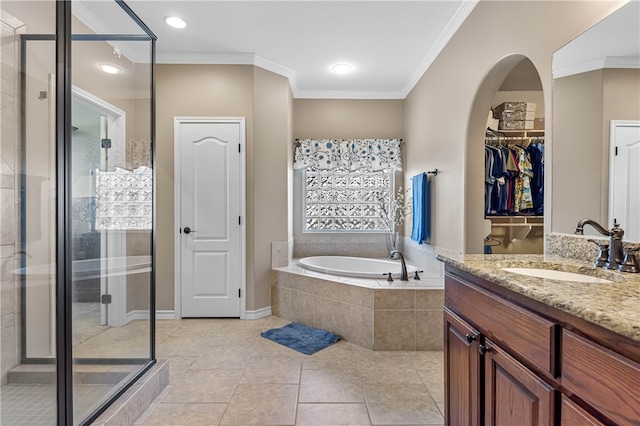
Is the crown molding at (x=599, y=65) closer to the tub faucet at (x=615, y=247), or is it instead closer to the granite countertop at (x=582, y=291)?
the tub faucet at (x=615, y=247)

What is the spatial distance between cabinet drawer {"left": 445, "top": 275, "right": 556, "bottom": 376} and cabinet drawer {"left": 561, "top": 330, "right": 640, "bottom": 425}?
0.05 meters

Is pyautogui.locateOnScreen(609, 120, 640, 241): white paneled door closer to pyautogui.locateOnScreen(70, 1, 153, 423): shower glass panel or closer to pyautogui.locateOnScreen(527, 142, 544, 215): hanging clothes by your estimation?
pyautogui.locateOnScreen(527, 142, 544, 215): hanging clothes

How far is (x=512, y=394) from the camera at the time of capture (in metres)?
0.99

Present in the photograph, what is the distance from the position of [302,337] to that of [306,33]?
108 inches

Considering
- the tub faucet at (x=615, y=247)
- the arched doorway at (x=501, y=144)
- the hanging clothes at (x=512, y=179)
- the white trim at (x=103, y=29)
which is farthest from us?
the hanging clothes at (x=512, y=179)

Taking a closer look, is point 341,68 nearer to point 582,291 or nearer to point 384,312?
point 384,312

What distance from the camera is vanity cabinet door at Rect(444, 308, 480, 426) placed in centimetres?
120

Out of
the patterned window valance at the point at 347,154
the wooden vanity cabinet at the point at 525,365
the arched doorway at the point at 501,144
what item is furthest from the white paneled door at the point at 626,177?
the patterned window valance at the point at 347,154

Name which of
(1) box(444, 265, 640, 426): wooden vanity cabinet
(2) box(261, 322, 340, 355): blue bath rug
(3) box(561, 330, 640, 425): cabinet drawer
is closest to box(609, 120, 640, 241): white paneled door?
(1) box(444, 265, 640, 426): wooden vanity cabinet

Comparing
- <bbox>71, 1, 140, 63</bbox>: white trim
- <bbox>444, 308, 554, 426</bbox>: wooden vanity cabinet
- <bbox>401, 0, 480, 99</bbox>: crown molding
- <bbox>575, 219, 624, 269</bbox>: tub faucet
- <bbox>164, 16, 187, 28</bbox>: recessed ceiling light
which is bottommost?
<bbox>444, 308, 554, 426</bbox>: wooden vanity cabinet

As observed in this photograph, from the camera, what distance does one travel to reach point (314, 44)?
306cm

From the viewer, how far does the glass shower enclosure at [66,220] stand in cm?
146

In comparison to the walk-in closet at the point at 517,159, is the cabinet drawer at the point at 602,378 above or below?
below

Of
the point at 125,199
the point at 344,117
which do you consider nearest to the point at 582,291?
the point at 125,199
